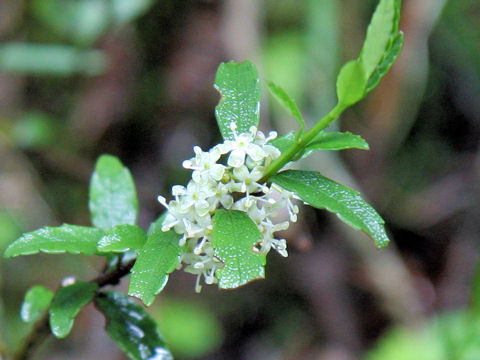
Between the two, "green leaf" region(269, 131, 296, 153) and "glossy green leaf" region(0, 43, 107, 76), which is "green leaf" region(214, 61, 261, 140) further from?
"glossy green leaf" region(0, 43, 107, 76)

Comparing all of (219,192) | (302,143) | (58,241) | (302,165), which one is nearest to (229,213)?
Answer: (219,192)

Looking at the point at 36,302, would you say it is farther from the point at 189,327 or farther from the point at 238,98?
the point at 189,327

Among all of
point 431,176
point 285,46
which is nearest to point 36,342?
point 285,46

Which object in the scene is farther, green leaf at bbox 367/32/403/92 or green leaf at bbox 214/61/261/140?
green leaf at bbox 214/61/261/140

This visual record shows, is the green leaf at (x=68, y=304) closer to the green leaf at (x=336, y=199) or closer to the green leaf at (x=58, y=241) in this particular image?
the green leaf at (x=58, y=241)

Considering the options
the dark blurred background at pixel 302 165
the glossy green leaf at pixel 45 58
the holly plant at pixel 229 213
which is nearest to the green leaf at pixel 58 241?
the holly plant at pixel 229 213

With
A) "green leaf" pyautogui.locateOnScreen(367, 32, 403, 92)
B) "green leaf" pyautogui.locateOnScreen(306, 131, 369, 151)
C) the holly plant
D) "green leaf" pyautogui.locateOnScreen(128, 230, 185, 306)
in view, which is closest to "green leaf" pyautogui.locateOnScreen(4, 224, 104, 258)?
the holly plant
